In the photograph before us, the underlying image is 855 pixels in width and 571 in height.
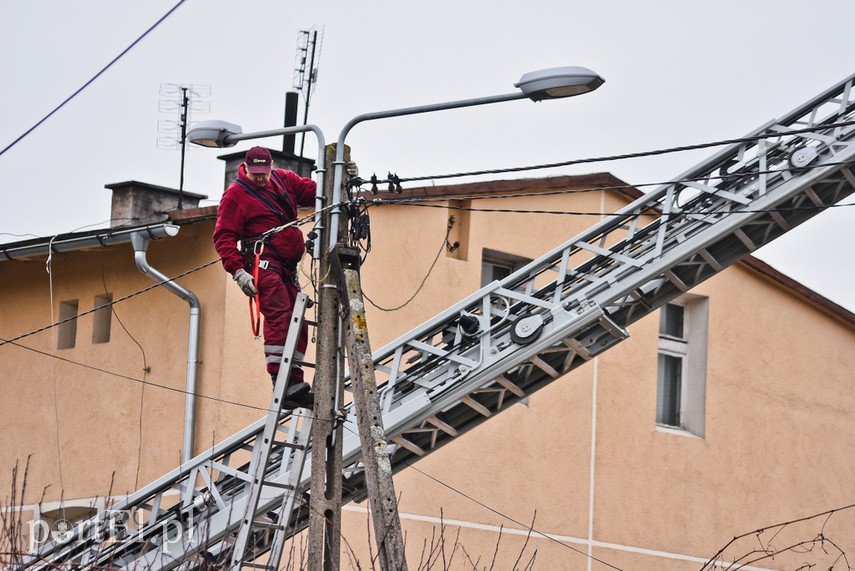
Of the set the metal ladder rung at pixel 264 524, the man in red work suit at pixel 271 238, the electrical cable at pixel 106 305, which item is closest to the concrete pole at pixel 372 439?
the man in red work suit at pixel 271 238

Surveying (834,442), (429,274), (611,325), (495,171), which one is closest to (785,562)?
(834,442)

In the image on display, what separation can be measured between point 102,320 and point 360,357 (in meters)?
8.12

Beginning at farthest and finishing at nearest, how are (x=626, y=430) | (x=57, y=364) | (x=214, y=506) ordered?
1. (x=626, y=430)
2. (x=57, y=364)
3. (x=214, y=506)

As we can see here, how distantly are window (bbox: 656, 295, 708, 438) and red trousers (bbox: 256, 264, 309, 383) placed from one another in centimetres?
981

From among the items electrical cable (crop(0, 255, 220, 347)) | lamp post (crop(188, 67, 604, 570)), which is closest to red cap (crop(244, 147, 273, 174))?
lamp post (crop(188, 67, 604, 570))

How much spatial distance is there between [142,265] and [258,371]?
1.65 meters

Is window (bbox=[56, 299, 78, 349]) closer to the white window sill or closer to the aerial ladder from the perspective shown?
the aerial ladder

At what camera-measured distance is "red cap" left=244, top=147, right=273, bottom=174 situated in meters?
10.8

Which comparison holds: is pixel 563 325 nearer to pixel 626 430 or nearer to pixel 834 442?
pixel 626 430

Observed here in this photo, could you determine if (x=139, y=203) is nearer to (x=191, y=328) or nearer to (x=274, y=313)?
(x=191, y=328)

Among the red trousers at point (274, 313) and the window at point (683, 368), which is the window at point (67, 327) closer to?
the red trousers at point (274, 313)

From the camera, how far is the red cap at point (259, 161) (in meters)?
10.8

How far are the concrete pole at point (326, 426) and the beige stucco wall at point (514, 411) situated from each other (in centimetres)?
547

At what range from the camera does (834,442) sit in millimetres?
21016
